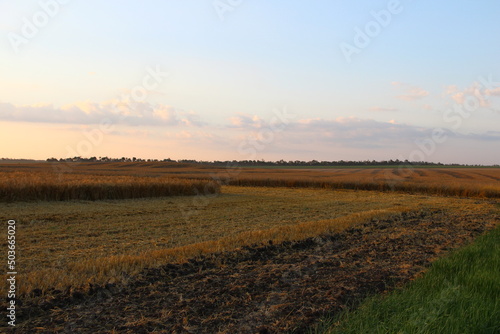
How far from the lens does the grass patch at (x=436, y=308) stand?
A: 16.4ft

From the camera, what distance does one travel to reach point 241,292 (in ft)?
21.9

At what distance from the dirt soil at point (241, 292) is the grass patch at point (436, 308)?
1.49ft

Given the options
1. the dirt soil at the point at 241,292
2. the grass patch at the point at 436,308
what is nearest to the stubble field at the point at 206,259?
the dirt soil at the point at 241,292

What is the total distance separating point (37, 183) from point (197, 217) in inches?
375

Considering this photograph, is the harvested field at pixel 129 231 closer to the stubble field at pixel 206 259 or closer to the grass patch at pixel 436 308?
the stubble field at pixel 206 259

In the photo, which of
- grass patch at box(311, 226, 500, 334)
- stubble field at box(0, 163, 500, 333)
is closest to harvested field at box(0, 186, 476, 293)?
stubble field at box(0, 163, 500, 333)

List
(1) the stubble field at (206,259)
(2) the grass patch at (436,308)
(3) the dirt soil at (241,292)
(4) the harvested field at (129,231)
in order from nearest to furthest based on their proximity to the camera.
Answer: (2) the grass patch at (436,308) < (3) the dirt soil at (241,292) < (1) the stubble field at (206,259) < (4) the harvested field at (129,231)

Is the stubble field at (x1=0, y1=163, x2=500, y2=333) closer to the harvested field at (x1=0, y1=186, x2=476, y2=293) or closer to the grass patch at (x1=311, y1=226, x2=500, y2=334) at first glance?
Result: the harvested field at (x1=0, y1=186, x2=476, y2=293)

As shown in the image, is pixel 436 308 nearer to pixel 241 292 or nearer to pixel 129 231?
pixel 241 292

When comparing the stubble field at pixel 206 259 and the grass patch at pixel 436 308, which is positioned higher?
the grass patch at pixel 436 308

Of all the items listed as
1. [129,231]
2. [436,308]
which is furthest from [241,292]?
[129,231]

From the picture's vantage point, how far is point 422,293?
21.1 ft

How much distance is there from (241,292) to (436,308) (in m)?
2.95

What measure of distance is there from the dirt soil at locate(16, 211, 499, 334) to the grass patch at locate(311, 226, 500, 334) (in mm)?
455
